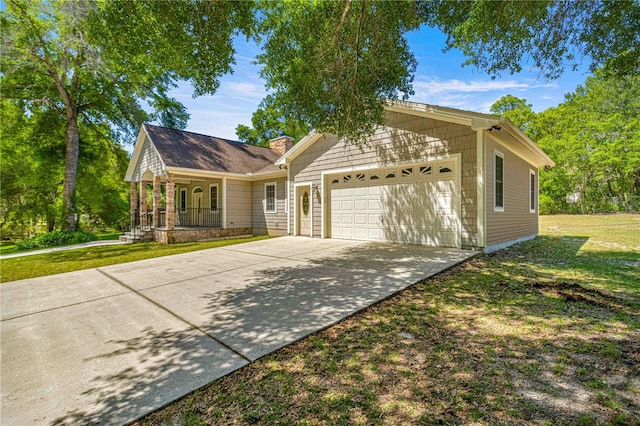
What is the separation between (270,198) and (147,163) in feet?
20.7

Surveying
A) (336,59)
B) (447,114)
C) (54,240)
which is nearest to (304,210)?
(447,114)

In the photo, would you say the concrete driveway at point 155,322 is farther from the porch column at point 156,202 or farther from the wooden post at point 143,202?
the wooden post at point 143,202

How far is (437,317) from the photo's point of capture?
3.47 meters

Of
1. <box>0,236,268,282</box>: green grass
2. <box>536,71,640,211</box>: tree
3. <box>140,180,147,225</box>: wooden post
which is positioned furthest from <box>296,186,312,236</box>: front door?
<box>536,71,640,211</box>: tree

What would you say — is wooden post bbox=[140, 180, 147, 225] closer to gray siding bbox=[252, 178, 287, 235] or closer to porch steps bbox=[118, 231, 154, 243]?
porch steps bbox=[118, 231, 154, 243]

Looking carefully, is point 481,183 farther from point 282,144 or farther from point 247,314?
point 282,144

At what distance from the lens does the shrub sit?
A: 1242 centimetres

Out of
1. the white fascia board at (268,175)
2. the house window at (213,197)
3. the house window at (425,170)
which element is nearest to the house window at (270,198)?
the white fascia board at (268,175)

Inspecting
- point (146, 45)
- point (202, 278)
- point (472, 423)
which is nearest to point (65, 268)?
point (202, 278)

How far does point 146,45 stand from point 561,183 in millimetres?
31406

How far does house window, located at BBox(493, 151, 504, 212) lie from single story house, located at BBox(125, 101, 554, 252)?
29mm

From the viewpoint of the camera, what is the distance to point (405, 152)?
8.72 meters

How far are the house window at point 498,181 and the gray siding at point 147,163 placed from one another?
12540mm

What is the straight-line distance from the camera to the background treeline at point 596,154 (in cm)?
2289
